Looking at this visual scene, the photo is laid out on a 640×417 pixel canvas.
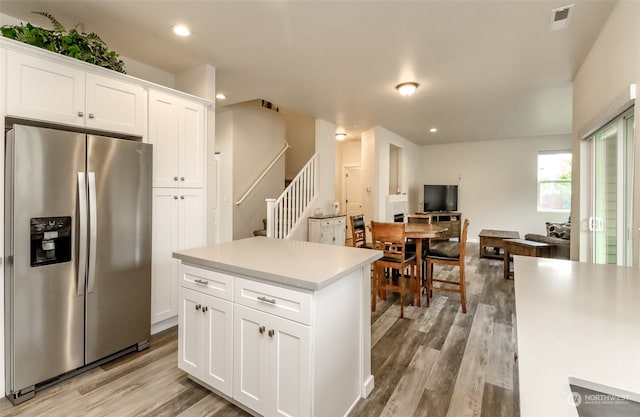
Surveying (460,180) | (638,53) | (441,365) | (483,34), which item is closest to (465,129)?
(460,180)

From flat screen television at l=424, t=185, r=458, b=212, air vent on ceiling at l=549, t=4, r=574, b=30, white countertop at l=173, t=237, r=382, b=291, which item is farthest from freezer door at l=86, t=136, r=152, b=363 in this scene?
flat screen television at l=424, t=185, r=458, b=212

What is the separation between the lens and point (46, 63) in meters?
2.05

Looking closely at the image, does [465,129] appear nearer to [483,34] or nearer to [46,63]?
[483,34]

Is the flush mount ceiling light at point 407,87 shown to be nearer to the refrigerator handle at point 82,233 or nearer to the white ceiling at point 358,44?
the white ceiling at point 358,44

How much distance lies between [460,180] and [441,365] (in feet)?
22.9

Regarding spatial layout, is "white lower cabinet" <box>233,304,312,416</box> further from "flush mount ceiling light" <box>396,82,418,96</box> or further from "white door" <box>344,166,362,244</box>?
"white door" <box>344,166,362,244</box>

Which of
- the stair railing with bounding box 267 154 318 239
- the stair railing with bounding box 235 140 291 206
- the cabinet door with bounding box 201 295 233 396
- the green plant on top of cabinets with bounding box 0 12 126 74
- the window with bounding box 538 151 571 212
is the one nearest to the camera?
the cabinet door with bounding box 201 295 233 396

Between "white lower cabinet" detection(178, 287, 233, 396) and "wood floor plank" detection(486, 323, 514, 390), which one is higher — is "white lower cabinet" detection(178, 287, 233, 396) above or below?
above

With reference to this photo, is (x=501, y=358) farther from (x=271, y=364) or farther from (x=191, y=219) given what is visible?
(x=191, y=219)

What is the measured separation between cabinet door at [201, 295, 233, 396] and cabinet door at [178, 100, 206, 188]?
58.3 inches

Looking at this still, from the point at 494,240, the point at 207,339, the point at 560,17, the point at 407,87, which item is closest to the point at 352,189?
the point at 494,240

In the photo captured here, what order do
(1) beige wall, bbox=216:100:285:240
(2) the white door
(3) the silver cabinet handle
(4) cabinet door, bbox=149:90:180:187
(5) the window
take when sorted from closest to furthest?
(3) the silver cabinet handle < (4) cabinet door, bbox=149:90:180:187 < (1) beige wall, bbox=216:100:285:240 < (5) the window < (2) the white door

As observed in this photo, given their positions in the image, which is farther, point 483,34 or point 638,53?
point 483,34

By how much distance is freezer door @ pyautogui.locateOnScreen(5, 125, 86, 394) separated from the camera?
1870mm
